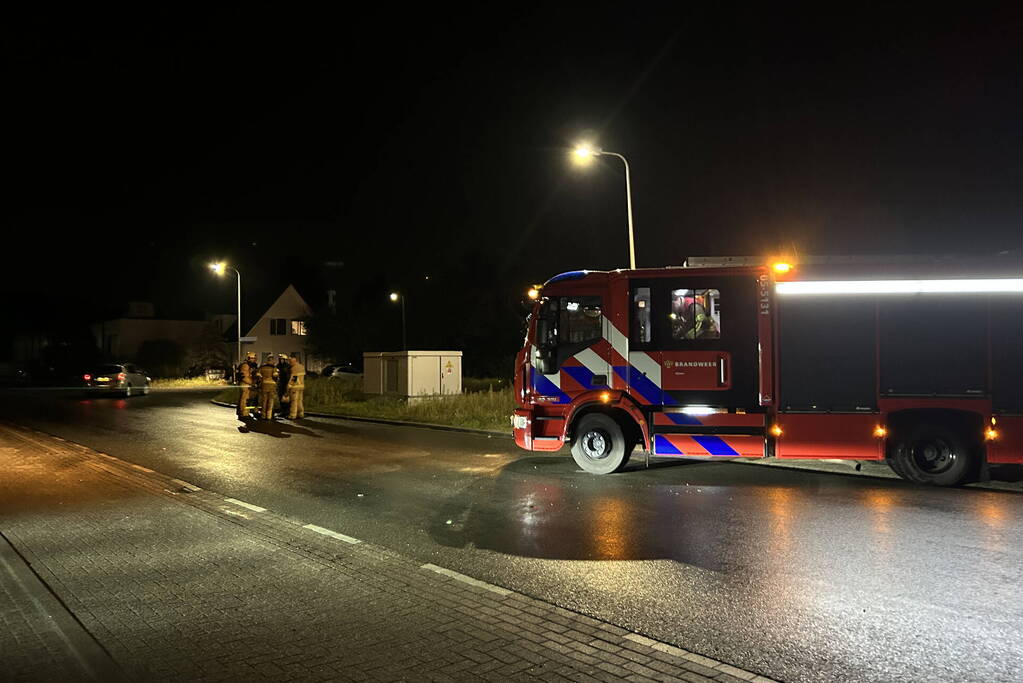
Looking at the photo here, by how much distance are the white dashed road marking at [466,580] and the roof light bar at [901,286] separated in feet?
21.7

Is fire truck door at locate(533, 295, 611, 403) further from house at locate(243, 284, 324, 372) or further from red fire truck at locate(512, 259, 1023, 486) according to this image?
house at locate(243, 284, 324, 372)

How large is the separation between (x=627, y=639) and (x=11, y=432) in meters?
18.0

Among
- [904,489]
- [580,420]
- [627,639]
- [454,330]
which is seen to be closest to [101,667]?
[627,639]

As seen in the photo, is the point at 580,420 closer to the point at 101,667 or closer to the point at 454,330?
the point at 101,667

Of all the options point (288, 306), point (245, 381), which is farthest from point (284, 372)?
point (288, 306)

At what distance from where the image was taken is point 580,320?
37.7 ft

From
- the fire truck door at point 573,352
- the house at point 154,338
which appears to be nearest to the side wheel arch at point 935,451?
the fire truck door at point 573,352

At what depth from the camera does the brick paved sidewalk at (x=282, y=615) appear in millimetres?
4328

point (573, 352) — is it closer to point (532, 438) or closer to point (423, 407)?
point (532, 438)

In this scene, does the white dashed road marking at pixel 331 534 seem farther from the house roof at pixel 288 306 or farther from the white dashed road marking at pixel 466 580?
the house roof at pixel 288 306

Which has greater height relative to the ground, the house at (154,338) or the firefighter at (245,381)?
the house at (154,338)

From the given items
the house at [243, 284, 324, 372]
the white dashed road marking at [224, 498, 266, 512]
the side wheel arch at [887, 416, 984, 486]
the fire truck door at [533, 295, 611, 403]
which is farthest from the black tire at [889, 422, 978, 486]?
the house at [243, 284, 324, 372]

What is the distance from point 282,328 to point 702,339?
187 ft

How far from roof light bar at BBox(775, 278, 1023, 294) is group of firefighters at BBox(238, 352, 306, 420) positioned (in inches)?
548
